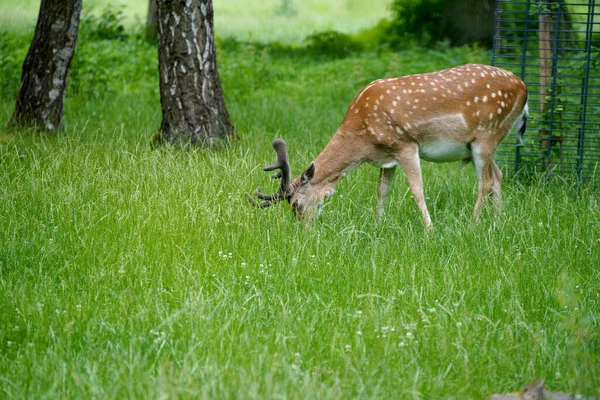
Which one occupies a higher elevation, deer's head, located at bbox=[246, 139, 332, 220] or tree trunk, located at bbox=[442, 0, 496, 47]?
tree trunk, located at bbox=[442, 0, 496, 47]

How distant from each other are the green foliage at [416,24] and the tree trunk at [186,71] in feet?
31.1

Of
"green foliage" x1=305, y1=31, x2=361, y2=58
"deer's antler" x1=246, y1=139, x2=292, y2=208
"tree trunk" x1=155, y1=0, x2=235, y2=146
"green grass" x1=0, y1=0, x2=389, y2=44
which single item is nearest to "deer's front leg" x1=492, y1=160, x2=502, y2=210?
"deer's antler" x1=246, y1=139, x2=292, y2=208

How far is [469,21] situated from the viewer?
17281 mm

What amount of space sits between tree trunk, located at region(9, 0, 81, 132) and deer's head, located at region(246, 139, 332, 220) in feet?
12.5

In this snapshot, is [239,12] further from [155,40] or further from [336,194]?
[336,194]

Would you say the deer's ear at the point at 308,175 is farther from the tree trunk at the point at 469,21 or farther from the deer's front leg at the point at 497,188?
the tree trunk at the point at 469,21

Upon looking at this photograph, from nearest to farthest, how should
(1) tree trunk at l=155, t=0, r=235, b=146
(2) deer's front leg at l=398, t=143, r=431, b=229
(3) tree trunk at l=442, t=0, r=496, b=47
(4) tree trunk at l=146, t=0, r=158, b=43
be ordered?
1. (2) deer's front leg at l=398, t=143, r=431, b=229
2. (1) tree trunk at l=155, t=0, r=235, b=146
3. (3) tree trunk at l=442, t=0, r=496, b=47
4. (4) tree trunk at l=146, t=0, r=158, b=43

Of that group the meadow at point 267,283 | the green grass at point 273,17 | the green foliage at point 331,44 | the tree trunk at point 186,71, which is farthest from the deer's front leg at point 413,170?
the green grass at point 273,17

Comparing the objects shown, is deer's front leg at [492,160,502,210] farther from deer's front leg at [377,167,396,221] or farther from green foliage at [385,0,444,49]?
green foliage at [385,0,444,49]

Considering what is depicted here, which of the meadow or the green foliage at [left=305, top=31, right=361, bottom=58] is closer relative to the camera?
the meadow

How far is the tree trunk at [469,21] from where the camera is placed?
55.9 ft

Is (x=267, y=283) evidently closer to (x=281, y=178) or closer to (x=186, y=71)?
(x=281, y=178)

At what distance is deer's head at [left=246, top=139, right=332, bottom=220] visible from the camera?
614 centimetres

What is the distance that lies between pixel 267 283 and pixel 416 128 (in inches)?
88.1
